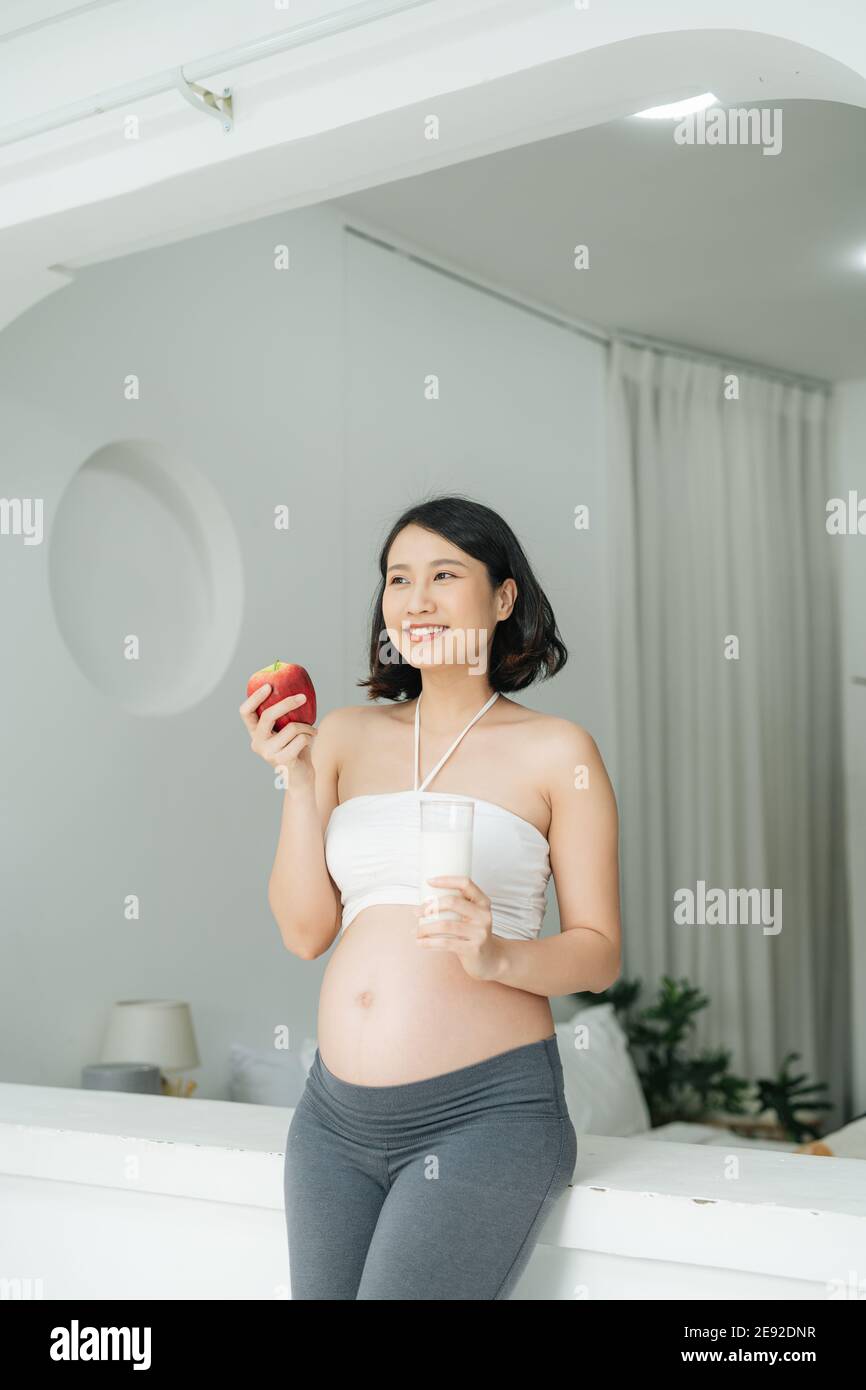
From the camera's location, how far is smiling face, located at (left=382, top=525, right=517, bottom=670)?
159 centimetres

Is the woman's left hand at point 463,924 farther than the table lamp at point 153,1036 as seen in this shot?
No

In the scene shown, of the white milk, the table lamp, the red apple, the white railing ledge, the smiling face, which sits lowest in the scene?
the table lamp

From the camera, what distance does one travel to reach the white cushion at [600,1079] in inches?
→ 151

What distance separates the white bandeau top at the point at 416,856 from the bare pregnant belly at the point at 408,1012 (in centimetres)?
4

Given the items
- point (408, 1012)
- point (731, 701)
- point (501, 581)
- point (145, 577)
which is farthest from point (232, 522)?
point (731, 701)

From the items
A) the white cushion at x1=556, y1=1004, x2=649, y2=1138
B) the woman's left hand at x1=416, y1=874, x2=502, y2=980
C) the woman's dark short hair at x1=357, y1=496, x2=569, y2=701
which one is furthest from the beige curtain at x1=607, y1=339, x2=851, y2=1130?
the woman's left hand at x1=416, y1=874, x2=502, y2=980

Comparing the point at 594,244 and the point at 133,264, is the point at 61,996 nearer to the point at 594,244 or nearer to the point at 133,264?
the point at 133,264

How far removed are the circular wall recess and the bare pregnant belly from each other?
182 cm

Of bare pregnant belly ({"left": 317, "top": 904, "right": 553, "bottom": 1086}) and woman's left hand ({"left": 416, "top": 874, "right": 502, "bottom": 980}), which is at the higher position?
woman's left hand ({"left": 416, "top": 874, "right": 502, "bottom": 980})

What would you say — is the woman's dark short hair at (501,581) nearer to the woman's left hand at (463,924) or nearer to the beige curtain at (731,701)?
the woman's left hand at (463,924)

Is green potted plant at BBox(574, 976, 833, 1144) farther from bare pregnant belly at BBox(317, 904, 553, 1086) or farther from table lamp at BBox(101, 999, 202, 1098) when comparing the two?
bare pregnant belly at BBox(317, 904, 553, 1086)

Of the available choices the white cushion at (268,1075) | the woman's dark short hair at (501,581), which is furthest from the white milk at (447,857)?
the white cushion at (268,1075)
